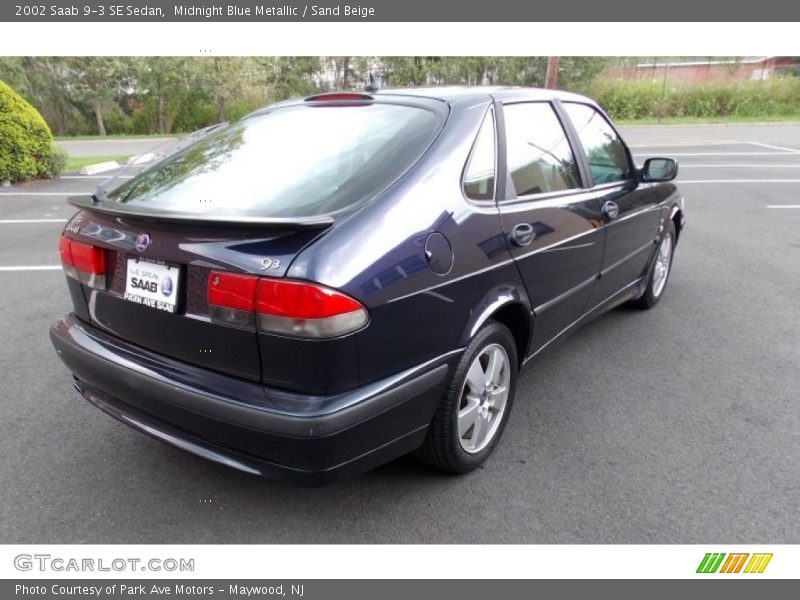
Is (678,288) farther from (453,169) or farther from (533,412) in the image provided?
(453,169)

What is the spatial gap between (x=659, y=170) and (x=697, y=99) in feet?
83.0

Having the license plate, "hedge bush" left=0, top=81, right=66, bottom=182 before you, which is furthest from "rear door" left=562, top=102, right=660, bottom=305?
"hedge bush" left=0, top=81, right=66, bottom=182

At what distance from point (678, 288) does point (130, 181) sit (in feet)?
14.6

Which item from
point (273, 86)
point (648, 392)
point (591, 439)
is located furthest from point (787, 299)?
point (273, 86)

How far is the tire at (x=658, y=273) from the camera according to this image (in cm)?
445

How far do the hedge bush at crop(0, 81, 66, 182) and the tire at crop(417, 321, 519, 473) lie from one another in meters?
11.3

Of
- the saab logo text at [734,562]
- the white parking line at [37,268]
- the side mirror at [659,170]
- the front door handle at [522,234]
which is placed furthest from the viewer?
the white parking line at [37,268]

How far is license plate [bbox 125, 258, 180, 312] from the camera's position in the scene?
2062mm

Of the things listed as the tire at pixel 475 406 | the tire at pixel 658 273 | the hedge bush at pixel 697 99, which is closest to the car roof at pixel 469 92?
the tire at pixel 475 406

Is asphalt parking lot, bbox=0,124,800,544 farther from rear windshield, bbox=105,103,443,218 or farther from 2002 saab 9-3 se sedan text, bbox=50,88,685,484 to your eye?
rear windshield, bbox=105,103,443,218

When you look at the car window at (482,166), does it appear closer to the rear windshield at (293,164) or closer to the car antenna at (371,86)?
the rear windshield at (293,164)

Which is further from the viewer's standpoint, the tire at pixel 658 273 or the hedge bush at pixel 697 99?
the hedge bush at pixel 697 99

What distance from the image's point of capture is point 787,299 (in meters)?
4.81

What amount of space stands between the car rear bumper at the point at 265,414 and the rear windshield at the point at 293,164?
0.61 meters
